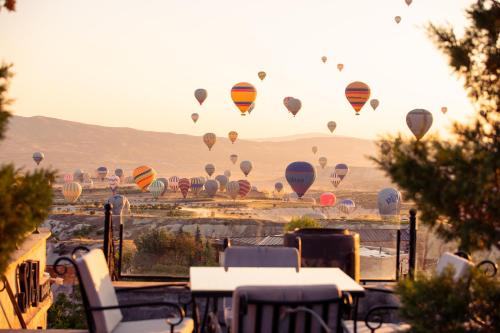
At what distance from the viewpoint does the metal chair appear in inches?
215

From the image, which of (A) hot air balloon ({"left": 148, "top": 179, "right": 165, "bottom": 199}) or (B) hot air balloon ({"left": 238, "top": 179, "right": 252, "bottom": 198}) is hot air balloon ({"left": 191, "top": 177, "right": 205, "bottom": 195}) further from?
(B) hot air balloon ({"left": 238, "top": 179, "right": 252, "bottom": 198})

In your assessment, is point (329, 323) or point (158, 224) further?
point (158, 224)

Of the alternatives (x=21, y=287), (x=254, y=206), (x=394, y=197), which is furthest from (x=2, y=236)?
(x=254, y=206)

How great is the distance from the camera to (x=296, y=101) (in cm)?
7831

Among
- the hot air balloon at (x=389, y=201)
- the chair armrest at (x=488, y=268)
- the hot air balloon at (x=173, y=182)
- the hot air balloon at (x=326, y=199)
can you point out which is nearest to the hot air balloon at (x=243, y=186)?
the hot air balloon at (x=326, y=199)

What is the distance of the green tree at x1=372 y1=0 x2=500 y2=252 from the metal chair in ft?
6.33

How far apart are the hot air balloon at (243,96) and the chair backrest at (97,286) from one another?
5620 cm

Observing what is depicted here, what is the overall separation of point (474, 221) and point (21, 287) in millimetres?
5624

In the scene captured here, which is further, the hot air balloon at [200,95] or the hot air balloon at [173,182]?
the hot air balloon at [173,182]

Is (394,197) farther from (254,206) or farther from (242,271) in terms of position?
(242,271)

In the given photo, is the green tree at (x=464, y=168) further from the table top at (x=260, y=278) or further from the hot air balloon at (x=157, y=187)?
the hot air balloon at (x=157, y=187)

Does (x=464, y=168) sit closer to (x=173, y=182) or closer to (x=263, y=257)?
(x=263, y=257)

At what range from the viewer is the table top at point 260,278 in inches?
223

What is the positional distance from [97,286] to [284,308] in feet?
5.42
